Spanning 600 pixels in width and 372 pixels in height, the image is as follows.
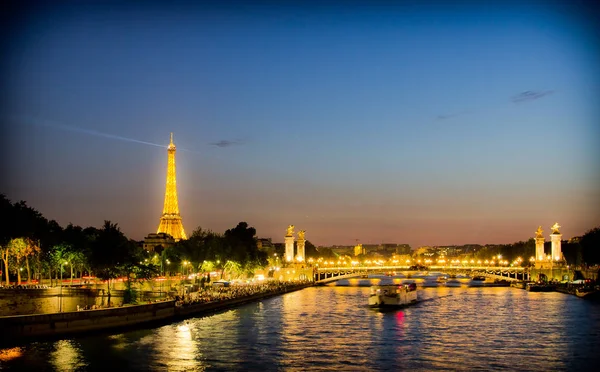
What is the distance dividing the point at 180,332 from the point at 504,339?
912 inches

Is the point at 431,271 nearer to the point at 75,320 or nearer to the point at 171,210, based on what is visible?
the point at 171,210

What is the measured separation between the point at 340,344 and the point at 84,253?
42.3m

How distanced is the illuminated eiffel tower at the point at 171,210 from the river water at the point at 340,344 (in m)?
83.4

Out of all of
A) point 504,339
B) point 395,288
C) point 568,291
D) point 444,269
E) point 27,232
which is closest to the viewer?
point 504,339

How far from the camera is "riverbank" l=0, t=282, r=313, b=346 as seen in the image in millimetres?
44500

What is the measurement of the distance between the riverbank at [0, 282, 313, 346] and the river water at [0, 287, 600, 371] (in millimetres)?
1125

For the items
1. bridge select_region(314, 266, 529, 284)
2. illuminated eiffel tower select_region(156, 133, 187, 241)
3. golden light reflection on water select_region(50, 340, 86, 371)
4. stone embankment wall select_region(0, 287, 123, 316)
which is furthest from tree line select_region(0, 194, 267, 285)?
illuminated eiffel tower select_region(156, 133, 187, 241)

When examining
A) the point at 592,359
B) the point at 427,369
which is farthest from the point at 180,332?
the point at 592,359

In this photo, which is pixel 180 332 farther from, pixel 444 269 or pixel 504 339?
pixel 444 269

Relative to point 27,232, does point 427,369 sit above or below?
below

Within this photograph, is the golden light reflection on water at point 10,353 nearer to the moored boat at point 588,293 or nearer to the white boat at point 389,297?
the white boat at point 389,297

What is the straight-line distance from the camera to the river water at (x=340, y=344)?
134ft

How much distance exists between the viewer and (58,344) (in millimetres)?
45031

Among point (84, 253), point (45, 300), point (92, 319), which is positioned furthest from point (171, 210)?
point (92, 319)
